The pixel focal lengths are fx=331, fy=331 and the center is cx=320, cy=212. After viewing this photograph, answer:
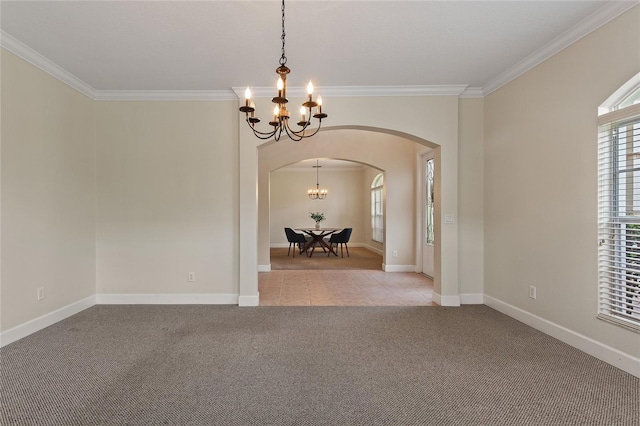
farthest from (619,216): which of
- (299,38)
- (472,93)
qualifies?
(299,38)

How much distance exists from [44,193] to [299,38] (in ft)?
9.76

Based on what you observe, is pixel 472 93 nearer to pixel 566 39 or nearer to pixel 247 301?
pixel 566 39

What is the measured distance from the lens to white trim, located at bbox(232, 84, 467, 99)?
4.03m

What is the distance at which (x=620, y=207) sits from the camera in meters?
2.54

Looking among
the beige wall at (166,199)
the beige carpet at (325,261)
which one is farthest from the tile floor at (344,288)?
the beige wall at (166,199)

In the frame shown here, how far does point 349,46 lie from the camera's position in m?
3.04

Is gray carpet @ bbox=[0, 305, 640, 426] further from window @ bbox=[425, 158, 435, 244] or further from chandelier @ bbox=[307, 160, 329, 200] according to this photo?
chandelier @ bbox=[307, 160, 329, 200]

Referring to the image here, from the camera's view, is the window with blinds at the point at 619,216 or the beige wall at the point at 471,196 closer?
the window with blinds at the point at 619,216

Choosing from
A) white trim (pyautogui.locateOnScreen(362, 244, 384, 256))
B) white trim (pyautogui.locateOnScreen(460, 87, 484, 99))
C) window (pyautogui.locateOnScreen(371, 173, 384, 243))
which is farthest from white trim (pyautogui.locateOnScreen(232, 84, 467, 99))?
white trim (pyautogui.locateOnScreen(362, 244, 384, 256))

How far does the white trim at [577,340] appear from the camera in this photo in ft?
7.85

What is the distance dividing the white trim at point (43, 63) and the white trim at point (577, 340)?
5.48m

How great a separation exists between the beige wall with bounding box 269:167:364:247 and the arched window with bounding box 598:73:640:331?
29.2 feet

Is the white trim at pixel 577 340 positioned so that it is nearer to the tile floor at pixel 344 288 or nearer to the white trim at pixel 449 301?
the white trim at pixel 449 301

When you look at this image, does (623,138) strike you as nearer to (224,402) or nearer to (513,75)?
(513,75)
